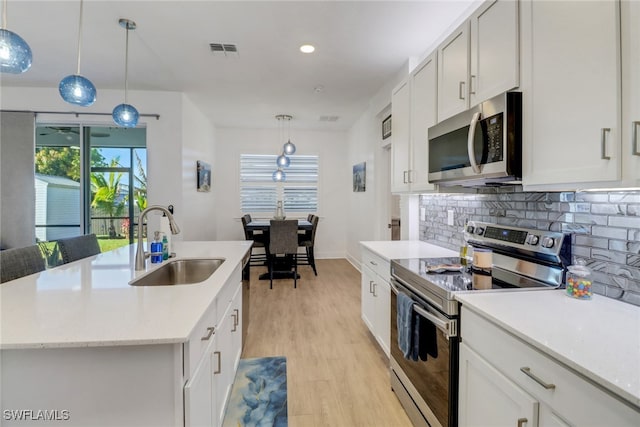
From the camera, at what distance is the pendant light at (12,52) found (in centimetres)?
137

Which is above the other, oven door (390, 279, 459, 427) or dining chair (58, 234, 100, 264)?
dining chair (58, 234, 100, 264)

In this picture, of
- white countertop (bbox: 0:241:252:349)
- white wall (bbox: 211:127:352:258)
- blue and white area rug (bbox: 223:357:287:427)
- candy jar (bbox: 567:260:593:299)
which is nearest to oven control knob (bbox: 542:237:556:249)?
candy jar (bbox: 567:260:593:299)

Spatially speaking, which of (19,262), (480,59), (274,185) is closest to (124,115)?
(19,262)

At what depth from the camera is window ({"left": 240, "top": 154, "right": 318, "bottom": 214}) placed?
635 cm

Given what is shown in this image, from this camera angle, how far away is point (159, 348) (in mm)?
951

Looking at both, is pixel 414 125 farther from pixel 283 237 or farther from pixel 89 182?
pixel 89 182

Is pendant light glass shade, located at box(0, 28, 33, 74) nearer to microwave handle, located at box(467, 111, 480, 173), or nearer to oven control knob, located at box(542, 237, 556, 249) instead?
microwave handle, located at box(467, 111, 480, 173)

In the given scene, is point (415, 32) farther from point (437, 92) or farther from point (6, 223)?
point (6, 223)

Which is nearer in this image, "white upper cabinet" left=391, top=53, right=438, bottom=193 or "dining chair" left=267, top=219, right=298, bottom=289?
"white upper cabinet" left=391, top=53, right=438, bottom=193

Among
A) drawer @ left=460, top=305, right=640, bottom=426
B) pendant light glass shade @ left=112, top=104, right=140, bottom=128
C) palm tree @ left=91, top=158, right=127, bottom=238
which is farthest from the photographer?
palm tree @ left=91, top=158, right=127, bottom=238

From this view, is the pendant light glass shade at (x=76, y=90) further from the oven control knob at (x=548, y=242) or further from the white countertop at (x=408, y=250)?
the oven control knob at (x=548, y=242)

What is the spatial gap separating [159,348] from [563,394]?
3.89 ft

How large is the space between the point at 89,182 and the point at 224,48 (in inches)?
115

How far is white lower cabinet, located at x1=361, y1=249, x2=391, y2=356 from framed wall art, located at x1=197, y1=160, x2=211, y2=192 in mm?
3485
